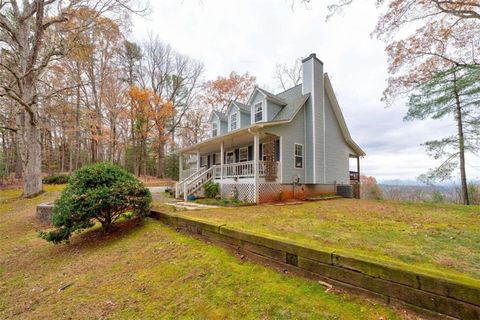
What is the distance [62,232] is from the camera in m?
6.01

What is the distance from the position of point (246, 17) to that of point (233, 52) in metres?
13.3

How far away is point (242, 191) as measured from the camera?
11.3 metres

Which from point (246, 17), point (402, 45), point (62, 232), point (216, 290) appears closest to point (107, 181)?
point (62, 232)

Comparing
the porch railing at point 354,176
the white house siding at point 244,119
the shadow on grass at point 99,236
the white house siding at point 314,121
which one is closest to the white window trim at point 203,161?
the white house siding at point 244,119

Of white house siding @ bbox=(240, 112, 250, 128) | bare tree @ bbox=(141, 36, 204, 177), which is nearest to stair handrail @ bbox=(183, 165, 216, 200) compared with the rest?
white house siding @ bbox=(240, 112, 250, 128)

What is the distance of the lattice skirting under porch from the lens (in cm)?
1081

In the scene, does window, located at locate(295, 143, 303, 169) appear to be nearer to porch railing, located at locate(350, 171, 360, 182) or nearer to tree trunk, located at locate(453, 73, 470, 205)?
porch railing, located at locate(350, 171, 360, 182)

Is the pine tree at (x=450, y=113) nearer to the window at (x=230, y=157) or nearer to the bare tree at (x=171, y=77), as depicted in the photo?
the window at (x=230, y=157)

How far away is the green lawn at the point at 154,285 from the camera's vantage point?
267cm

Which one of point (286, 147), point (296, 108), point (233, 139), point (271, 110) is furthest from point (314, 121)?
point (233, 139)

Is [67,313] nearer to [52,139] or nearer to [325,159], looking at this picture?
[325,159]

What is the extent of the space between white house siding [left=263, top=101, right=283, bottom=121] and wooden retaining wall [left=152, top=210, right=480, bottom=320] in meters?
10.5

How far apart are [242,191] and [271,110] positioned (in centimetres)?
558

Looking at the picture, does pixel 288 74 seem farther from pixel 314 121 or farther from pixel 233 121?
pixel 314 121
